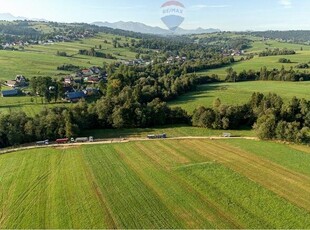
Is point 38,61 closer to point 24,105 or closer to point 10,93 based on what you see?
point 10,93

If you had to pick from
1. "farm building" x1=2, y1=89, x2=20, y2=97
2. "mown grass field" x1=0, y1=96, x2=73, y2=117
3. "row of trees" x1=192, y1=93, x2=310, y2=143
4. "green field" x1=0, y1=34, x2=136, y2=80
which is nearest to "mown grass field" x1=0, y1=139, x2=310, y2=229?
"row of trees" x1=192, y1=93, x2=310, y2=143

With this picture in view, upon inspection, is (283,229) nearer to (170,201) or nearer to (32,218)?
(170,201)

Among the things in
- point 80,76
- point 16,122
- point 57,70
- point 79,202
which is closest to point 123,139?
point 16,122

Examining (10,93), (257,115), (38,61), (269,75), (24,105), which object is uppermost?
(38,61)

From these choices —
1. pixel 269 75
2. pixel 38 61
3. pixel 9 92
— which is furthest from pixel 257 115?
pixel 38 61

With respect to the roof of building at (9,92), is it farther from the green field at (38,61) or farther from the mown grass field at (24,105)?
the green field at (38,61)

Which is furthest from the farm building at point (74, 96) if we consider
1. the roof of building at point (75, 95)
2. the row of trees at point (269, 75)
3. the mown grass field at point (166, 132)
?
the row of trees at point (269, 75)
